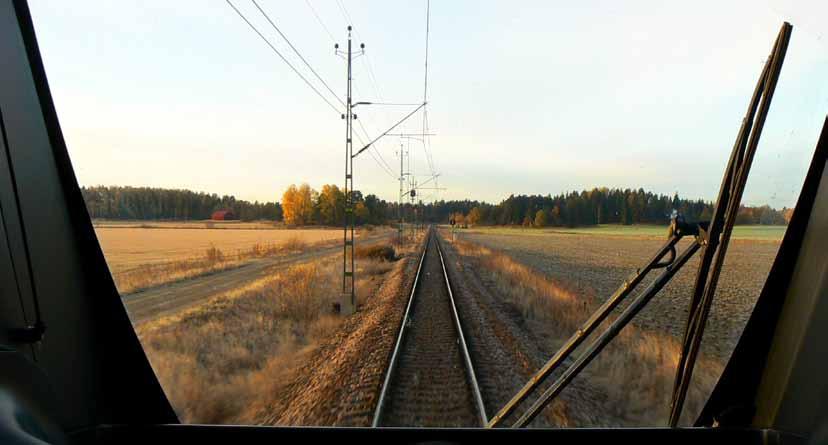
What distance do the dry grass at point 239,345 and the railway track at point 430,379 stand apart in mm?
1633

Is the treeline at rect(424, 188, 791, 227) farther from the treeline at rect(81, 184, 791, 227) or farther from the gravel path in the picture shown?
the gravel path

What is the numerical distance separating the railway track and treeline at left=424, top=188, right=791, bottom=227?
7.25 feet

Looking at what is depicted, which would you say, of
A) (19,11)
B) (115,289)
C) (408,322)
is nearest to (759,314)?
(115,289)

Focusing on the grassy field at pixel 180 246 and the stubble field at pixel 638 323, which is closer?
the stubble field at pixel 638 323

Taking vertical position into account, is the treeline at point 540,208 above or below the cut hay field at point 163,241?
above

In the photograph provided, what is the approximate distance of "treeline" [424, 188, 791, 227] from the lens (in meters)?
2.26

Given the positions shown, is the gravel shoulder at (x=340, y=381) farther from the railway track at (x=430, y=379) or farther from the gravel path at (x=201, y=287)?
the gravel path at (x=201, y=287)

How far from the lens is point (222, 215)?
5.93 metres

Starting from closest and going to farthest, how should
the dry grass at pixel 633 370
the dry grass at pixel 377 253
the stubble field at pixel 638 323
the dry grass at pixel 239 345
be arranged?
the stubble field at pixel 638 323 → the dry grass at pixel 633 370 → the dry grass at pixel 239 345 → the dry grass at pixel 377 253

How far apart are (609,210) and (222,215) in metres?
4.79

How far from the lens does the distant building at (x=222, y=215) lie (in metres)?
5.84

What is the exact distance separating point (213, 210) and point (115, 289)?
12.0 ft

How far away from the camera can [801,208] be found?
207 centimetres

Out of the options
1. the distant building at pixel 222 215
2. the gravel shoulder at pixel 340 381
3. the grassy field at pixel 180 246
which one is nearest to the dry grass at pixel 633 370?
the gravel shoulder at pixel 340 381
